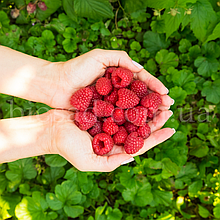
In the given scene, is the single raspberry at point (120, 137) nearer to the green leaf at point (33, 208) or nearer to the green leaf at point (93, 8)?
the green leaf at point (33, 208)

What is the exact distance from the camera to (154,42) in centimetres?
266

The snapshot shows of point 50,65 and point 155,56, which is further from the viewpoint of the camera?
point 155,56

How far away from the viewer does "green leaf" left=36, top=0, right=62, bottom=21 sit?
2484 mm

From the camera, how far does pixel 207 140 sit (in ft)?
8.87

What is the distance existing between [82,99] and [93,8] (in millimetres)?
1036

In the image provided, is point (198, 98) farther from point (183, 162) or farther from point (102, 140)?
point (102, 140)

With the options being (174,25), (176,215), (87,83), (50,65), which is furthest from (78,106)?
(176,215)

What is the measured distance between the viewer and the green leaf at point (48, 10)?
8.15 ft

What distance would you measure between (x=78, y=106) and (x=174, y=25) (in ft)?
3.63

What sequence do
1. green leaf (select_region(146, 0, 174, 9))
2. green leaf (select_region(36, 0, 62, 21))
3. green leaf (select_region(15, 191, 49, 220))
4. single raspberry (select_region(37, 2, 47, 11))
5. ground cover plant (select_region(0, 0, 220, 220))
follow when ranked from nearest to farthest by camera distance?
green leaf (select_region(146, 0, 174, 9)), green leaf (select_region(15, 191, 49, 220)), ground cover plant (select_region(0, 0, 220, 220)), green leaf (select_region(36, 0, 62, 21)), single raspberry (select_region(37, 2, 47, 11))

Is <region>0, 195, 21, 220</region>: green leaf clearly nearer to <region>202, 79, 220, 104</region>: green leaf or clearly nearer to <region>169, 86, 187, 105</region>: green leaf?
<region>169, 86, 187, 105</region>: green leaf

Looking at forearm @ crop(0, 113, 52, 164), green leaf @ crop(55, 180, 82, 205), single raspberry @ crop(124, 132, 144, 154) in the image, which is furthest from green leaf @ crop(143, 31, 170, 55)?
green leaf @ crop(55, 180, 82, 205)

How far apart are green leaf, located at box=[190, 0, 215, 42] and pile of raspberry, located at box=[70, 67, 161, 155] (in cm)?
70

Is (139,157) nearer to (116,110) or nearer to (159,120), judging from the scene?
(159,120)
